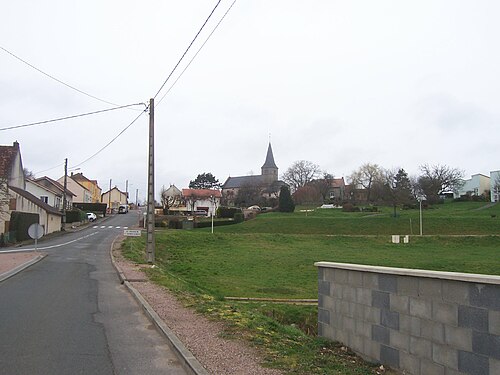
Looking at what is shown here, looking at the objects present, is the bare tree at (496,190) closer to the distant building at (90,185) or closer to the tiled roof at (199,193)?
the tiled roof at (199,193)

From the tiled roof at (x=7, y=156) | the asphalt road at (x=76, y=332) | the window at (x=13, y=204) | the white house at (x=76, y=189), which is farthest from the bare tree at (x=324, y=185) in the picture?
the asphalt road at (x=76, y=332)

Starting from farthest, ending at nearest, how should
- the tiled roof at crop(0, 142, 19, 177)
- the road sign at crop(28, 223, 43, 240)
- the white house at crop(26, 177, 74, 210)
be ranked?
the white house at crop(26, 177, 74, 210), the tiled roof at crop(0, 142, 19, 177), the road sign at crop(28, 223, 43, 240)

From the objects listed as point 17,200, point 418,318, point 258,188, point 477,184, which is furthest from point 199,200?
point 418,318

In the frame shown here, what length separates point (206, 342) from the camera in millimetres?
8633

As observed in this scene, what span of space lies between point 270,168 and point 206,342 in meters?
153

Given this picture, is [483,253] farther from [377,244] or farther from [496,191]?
[496,191]

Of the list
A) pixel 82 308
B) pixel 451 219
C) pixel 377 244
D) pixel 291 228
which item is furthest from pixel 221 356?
pixel 451 219

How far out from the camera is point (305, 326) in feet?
46.9

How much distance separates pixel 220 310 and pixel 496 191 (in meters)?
98.1

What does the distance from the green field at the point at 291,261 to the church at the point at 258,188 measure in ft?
154

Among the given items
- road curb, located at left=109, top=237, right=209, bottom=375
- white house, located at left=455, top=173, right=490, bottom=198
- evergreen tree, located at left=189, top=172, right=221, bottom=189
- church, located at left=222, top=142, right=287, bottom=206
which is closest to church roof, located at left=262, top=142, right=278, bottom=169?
church, located at left=222, top=142, right=287, bottom=206

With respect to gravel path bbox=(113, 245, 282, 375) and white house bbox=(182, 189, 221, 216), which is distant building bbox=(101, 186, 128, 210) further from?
gravel path bbox=(113, 245, 282, 375)

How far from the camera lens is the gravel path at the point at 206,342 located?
7.02 m

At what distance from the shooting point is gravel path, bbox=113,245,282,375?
7019 millimetres
